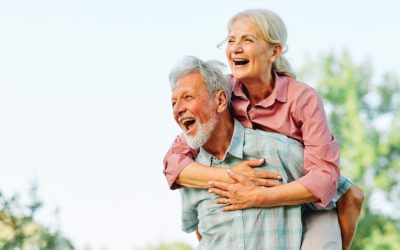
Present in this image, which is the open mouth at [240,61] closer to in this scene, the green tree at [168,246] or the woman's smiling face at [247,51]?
the woman's smiling face at [247,51]

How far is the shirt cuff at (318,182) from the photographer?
3787 millimetres

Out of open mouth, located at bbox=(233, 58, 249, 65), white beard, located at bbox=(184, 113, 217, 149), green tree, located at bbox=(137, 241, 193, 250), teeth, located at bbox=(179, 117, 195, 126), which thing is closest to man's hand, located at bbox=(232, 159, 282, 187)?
white beard, located at bbox=(184, 113, 217, 149)

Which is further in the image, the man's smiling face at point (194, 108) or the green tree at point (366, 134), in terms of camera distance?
the green tree at point (366, 134)

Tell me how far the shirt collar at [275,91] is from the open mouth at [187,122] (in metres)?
0.27

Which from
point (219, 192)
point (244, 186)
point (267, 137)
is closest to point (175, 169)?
point (219, 192)

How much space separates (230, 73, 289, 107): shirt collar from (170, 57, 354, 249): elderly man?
0.22ft

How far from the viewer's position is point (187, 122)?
12.7 feet

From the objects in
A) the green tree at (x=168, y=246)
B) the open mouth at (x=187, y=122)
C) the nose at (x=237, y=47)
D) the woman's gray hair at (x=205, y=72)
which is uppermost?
the nose at (x=237, y=47)

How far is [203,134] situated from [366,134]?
2250 centimetres

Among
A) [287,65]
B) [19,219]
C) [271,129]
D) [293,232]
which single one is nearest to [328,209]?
[293,232]

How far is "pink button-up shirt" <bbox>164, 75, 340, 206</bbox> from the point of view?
3.80 meters

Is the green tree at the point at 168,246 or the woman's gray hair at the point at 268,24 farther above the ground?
the woman's gray hair at the point at 268,24

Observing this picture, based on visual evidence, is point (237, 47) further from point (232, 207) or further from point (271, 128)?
point (232, 207)

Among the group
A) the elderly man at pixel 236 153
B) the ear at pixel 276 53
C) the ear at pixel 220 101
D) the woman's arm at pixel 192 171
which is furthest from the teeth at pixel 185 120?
the ear at pixel 276 53
